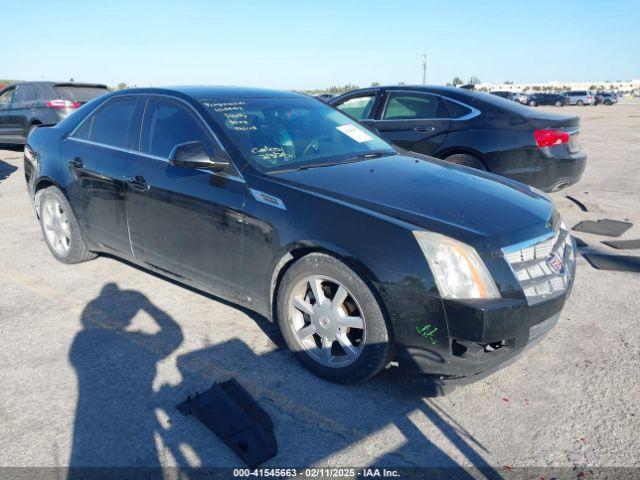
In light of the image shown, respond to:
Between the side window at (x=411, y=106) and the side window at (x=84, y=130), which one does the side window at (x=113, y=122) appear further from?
the side window at (x=411, y=106)

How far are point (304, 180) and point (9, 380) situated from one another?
6.89 ft

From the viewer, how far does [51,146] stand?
16.4 feet

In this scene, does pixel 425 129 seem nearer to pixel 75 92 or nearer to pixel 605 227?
pixel 605 227

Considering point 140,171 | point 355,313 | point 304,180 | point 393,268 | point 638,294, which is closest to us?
point 393,268

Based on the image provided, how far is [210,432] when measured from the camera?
2678mm

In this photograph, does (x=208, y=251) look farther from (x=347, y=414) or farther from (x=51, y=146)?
(x=51, y=146)

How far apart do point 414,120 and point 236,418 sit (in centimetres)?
518

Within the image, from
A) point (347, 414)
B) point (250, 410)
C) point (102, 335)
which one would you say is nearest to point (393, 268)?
point (347, 414)

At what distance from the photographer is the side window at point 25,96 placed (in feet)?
40.0

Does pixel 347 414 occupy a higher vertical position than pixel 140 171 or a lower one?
lower

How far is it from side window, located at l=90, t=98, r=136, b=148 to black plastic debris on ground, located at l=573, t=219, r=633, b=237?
4931 mm

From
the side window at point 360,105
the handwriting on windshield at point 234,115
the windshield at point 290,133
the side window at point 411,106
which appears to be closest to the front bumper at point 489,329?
the windshield at point 290,133

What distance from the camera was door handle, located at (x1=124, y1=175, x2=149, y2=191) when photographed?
13.0 feet

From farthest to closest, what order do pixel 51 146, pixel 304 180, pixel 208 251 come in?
pixel 51 146
pixel 208 251
pixel 304 180
